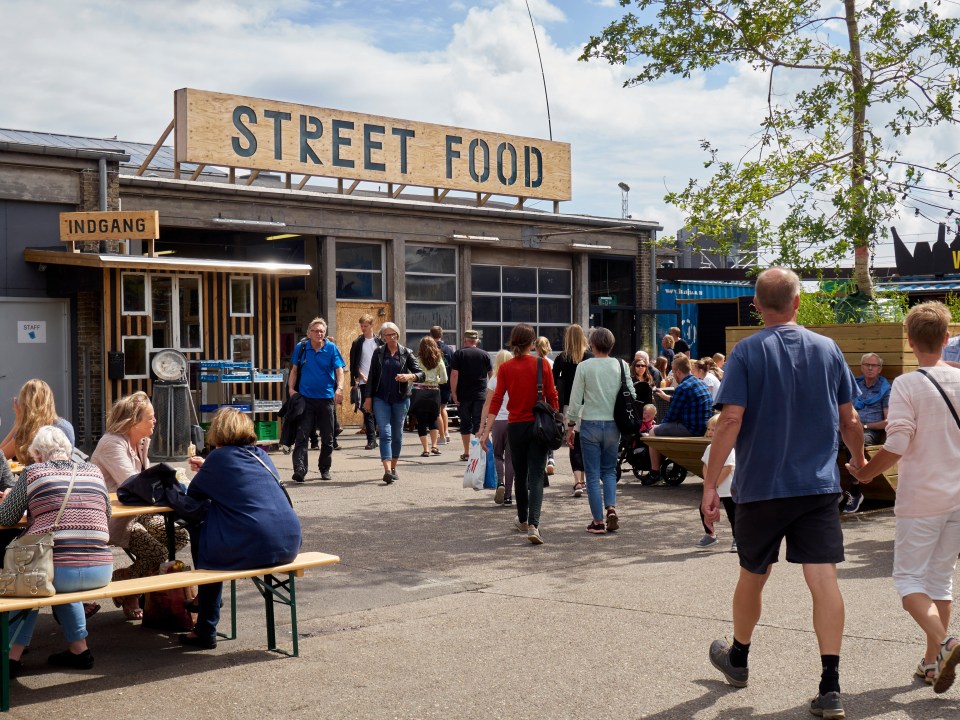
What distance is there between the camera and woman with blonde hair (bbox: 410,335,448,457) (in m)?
16.6

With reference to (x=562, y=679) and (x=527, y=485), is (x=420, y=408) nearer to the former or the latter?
(x=527, y=485)

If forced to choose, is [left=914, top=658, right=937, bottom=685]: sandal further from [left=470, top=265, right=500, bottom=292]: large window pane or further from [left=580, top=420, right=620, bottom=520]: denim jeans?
[left=470, top=265, right=500, bottom=292]: large window pane

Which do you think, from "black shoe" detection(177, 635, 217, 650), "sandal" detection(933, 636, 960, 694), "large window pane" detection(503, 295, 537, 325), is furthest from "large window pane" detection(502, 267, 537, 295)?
"sandal" detection(933, 636, 960, 694)

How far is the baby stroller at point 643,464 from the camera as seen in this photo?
1372 centimetres

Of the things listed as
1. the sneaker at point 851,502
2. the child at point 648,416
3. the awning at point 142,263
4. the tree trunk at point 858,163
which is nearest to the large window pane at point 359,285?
the awning at point 142,263

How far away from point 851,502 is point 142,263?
34.7 feet

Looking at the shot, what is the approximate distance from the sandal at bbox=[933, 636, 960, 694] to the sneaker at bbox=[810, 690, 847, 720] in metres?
0.51

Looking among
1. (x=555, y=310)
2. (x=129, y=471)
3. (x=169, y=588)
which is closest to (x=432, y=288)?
(x=555, y=310)

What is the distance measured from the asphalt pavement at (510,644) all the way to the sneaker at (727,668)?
0.06 m

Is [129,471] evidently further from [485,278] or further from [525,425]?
[485,278]

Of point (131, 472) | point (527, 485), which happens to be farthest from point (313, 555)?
point (527, 485)

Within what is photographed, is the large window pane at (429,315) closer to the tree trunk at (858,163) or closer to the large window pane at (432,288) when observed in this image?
the large window pane at (432,288)

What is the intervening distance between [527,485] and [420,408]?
653 cm

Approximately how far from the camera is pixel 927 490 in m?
5.45
